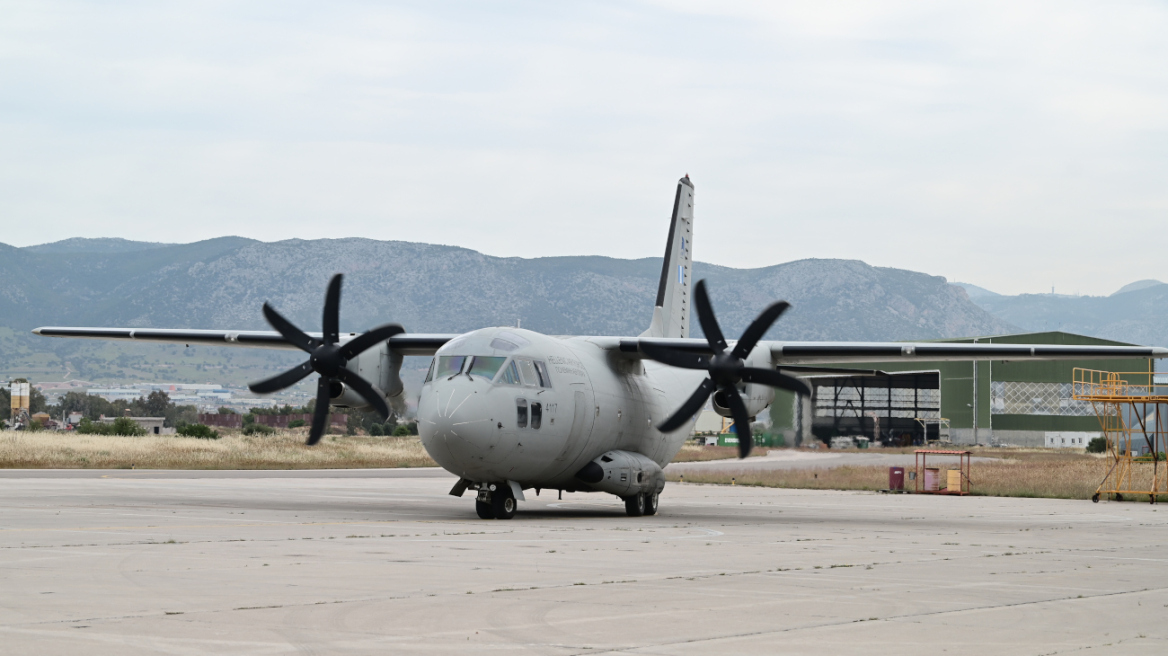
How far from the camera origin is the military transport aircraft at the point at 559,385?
23047mm

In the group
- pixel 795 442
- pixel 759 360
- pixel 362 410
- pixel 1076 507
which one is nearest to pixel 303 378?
pixel 362 410

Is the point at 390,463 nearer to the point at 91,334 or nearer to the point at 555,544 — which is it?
the point at 91,334

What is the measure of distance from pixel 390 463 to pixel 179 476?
19339mm

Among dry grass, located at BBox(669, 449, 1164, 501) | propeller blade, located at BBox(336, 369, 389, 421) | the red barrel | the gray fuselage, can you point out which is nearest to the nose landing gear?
the gray fuselage

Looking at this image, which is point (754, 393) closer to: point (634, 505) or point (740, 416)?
point (740, 416)

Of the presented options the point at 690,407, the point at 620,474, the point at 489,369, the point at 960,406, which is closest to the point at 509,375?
the point at 489,369

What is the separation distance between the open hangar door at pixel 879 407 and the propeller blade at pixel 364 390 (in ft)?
280

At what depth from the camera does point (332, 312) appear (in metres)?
27.4

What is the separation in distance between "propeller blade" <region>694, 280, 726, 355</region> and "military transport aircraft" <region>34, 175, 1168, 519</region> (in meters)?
0.03

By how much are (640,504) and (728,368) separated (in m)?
4.18

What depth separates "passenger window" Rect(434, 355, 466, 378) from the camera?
2322cm

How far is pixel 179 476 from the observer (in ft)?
135

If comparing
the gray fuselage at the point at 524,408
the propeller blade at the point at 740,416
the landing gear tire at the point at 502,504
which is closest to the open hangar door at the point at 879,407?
the gray fuselage at the point at 524,408

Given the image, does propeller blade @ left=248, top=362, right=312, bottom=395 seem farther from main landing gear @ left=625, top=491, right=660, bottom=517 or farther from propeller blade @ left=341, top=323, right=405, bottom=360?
main landing gear @ left=625, top=491, right=660, bottom=517
